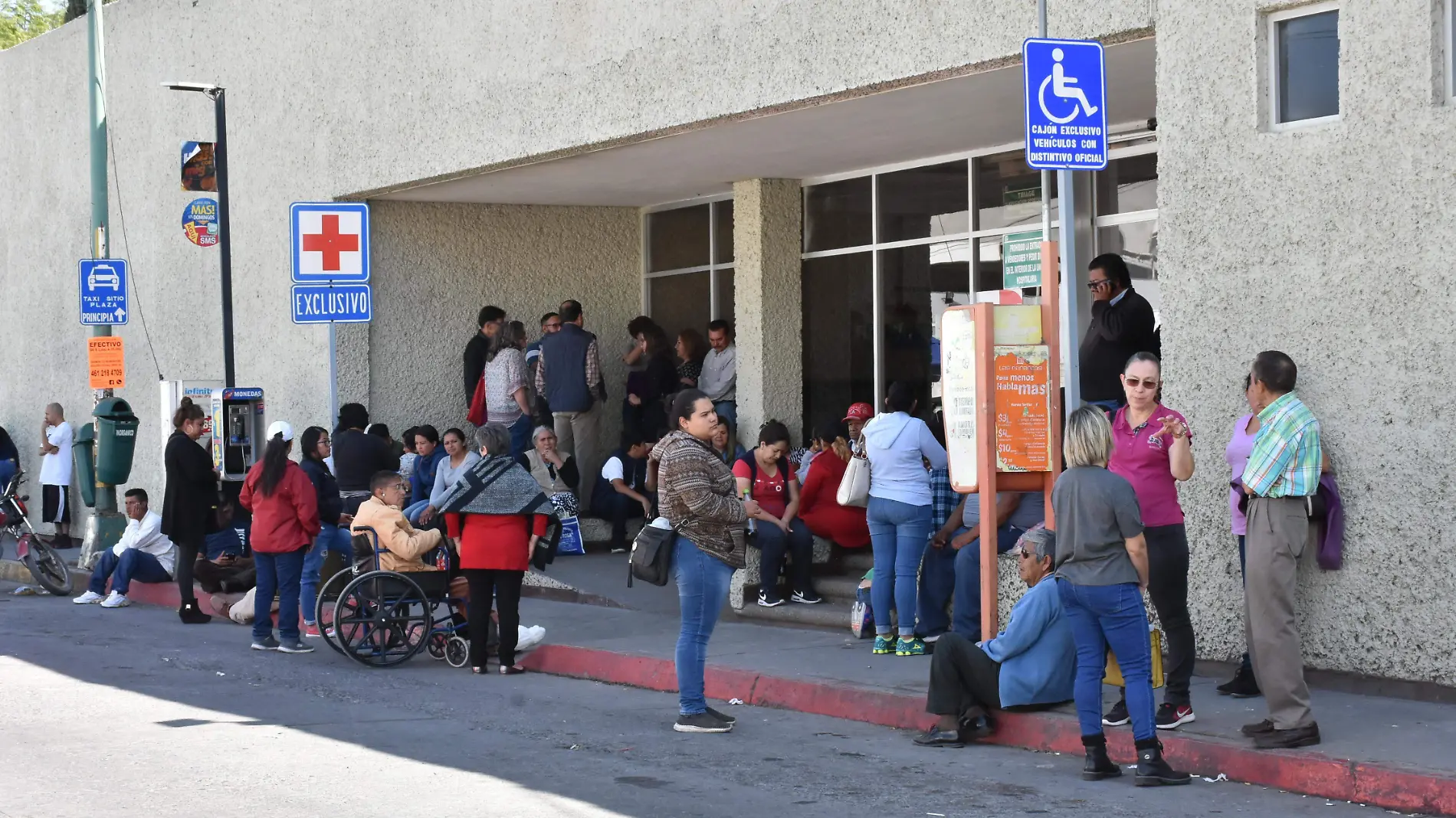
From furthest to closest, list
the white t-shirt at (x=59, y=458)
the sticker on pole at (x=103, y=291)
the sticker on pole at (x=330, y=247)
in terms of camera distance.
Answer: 1. the white t-shirt at (x=59, y=458)
2. the sticker on pole at (x=103, y=291)
3. the sticker on pole at (x=330, y=247)

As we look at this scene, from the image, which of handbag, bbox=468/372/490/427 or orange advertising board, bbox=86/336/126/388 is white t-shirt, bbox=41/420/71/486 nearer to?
orange advertising board, bbox=86/336/126/388

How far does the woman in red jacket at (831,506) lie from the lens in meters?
13.0

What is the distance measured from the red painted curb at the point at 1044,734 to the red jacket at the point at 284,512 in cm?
205

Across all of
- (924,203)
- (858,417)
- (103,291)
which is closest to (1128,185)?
(924,203)

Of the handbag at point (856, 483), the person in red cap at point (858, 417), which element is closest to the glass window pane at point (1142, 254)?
the person in red cap at point (858, 417)

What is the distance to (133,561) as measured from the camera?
1594 centimetres

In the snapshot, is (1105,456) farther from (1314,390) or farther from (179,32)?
(179,32)

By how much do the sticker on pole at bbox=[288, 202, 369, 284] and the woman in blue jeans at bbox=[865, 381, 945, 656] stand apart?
4390mm

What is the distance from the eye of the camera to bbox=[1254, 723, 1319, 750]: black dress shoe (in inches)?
299

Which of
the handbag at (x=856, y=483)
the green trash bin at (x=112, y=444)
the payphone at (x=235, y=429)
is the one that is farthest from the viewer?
the green trash bin at (x=112, y=444)

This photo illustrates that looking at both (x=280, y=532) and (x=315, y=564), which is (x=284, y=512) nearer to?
(x=280, y=532)

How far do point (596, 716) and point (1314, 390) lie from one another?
4.36m

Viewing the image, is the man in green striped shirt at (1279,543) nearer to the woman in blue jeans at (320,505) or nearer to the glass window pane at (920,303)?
the glass window pane at (920,303)

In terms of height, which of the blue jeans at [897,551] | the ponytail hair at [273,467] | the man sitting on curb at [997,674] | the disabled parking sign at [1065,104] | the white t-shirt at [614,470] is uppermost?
the disabled parking sign at [1065,104]
